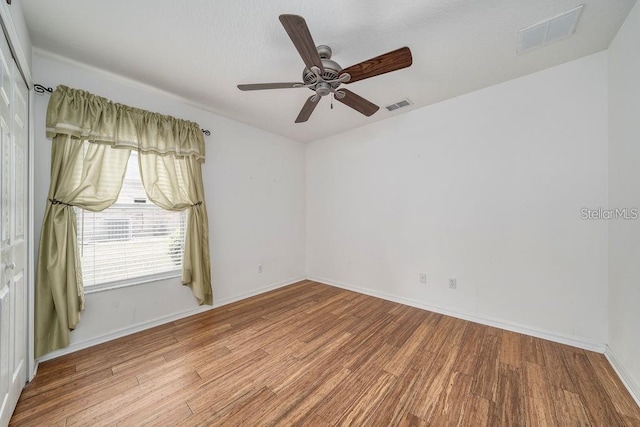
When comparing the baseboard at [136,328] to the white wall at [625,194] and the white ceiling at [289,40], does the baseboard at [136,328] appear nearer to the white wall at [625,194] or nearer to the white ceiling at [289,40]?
the white ceiling at [289,40]

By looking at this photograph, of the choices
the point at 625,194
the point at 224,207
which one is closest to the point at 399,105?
the point at 625,194

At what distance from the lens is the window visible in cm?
223

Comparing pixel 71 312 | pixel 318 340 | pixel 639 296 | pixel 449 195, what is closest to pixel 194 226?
pixel 71 312

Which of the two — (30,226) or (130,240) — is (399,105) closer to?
(130,240)

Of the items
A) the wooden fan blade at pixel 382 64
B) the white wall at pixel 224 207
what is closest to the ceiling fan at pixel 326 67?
the wooden fan blade at pixel 382 64

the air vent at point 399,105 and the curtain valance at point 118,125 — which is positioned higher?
the air vent at point 399,105

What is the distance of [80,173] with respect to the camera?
2133 mm

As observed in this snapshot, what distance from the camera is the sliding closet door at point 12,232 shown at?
1.27 metres

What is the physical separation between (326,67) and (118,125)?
210 cm

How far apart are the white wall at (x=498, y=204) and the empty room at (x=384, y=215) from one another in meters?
0.02

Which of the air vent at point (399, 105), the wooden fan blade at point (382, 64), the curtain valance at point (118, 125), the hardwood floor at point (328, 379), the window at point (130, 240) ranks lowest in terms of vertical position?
the hardwood floor at point (328, 379)

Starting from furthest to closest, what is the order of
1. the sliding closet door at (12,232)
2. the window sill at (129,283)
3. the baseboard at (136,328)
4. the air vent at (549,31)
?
1. the window sill at (129,283)
2. the baseboard at (136,328)
3. the air vent at (549,31)
4. the sliding closet door at (12,232)

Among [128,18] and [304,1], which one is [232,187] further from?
[304,1]

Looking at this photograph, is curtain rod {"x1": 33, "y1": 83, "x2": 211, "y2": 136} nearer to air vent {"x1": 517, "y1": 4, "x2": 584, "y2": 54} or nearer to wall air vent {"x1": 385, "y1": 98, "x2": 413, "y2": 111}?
wall air vent {"x1": 385, "y1": 98, "x2": 413, "y2": 111}
